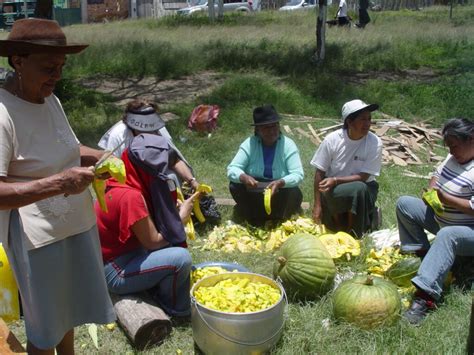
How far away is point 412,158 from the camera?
838cm

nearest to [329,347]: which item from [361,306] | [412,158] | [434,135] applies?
[361,306]

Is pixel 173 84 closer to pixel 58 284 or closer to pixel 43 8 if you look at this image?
pixel 43 8

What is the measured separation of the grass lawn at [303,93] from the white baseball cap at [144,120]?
1214mm

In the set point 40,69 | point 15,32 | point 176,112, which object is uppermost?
point 15,32

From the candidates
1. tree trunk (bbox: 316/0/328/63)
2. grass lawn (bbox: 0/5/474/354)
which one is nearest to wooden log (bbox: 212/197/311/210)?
grass lawn (bbox: 0/5/474/354)

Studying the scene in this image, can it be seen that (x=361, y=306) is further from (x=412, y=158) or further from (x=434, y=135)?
(x=434, y=135)

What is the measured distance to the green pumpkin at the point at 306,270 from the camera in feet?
13.6

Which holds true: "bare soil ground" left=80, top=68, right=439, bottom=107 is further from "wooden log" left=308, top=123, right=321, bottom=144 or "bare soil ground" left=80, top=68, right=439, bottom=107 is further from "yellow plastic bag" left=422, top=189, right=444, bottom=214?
"yellow plastic bag" left=422, top=189, right=444, bottom=214

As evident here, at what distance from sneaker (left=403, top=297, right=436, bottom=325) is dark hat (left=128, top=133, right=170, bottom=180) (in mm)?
1990

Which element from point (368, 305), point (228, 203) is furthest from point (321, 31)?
point (368, 305)

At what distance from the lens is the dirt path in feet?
38.7

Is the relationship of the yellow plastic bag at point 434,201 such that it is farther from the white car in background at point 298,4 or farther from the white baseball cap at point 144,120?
the white car in background at point 298,4

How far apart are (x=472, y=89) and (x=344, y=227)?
7089 millimetres

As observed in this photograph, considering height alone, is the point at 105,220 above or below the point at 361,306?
above
